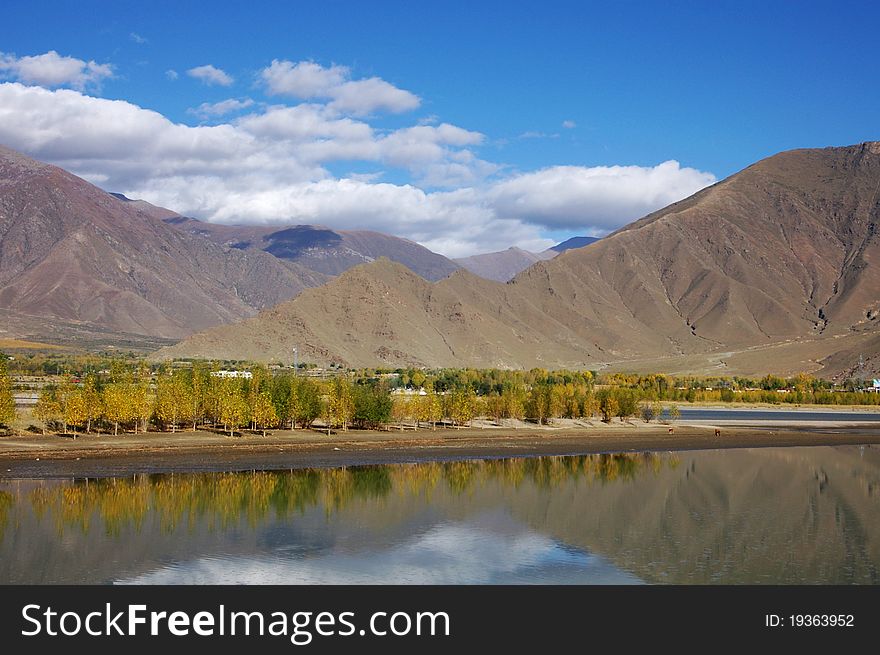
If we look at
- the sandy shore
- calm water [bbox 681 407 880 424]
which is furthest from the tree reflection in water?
calm water [bbox 681 407 880 424]

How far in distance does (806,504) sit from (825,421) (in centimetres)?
7671

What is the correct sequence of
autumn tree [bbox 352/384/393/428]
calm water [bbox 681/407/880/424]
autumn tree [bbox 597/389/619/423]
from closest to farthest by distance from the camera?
autumn tree [bbox 352/384/393/428], autumn tree [bbox 597/389/619/423], calm water [bbox 681/407/880/424]

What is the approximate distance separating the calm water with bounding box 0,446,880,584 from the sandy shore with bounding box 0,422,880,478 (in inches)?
202

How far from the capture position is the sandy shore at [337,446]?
59.5 meters

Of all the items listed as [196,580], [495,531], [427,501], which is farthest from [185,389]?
[196,580]

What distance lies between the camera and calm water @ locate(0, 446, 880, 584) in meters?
31.5

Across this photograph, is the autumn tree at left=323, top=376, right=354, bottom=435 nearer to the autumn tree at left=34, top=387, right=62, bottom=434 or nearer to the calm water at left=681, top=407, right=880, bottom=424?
the autumn tree at left=34, top=387, right=62, bottom=434

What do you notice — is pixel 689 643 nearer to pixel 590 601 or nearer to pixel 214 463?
pixel 590 601

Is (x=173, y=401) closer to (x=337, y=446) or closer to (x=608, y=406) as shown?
(x=337, y=446)

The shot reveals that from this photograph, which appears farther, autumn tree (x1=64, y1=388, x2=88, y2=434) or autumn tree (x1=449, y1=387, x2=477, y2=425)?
autumn tree (x1=449, y1=387, x2=477, y2=425)

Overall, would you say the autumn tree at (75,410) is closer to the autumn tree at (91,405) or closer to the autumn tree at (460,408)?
the autumn tree at (91,405)

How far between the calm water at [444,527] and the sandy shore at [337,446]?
16.9 feet

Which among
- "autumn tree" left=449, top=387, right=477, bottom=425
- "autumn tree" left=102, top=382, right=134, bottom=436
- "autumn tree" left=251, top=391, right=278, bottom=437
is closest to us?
"autumn tree" left=102, top=382, right=134, bottom=436

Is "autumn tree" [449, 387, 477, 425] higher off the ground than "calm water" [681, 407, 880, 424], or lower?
higher
